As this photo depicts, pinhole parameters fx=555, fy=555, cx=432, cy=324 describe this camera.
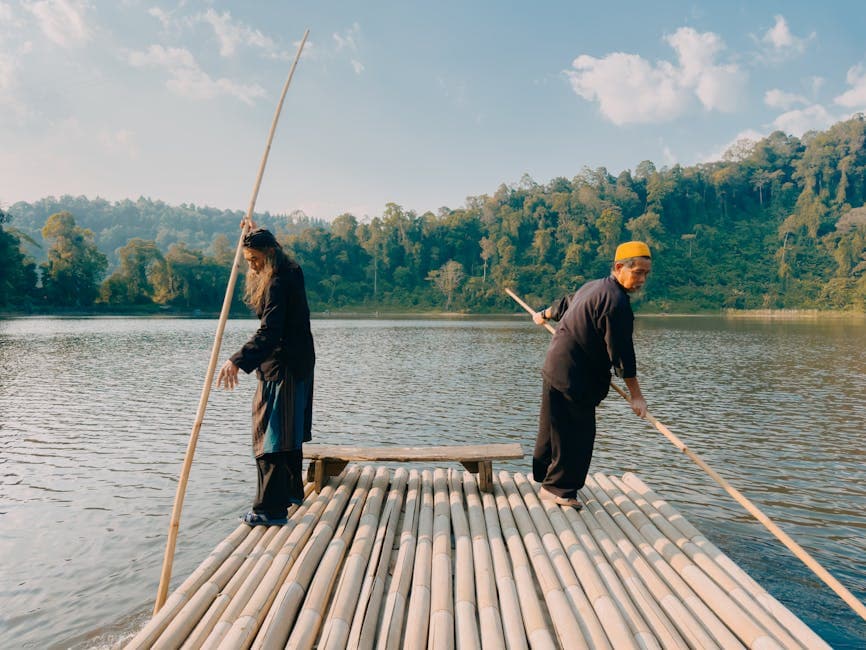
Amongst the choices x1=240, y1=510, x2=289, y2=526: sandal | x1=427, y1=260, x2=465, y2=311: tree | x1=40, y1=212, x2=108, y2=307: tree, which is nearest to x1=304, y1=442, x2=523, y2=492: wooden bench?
x1=240, y1=510, x2=289, y2=526: sandal

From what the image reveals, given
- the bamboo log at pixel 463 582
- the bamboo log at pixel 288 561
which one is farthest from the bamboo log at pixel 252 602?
the bamboo log at pixel 463 582

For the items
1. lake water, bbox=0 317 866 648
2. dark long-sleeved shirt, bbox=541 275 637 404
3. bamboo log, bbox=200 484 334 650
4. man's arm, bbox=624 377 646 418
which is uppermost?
dark long-sleeved shirt, bbox=541 275 637 404

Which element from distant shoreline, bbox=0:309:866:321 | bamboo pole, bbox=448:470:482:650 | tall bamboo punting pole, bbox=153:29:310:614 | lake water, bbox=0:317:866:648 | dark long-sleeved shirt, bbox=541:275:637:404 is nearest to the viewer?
bamboo pole, bbox=448:470:482:650

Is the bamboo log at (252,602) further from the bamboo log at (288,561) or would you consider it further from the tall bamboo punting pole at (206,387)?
the tall bamboo punting pole at (206,387)

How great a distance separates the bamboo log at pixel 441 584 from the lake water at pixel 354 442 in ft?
8.49

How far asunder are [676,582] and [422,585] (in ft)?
5.34

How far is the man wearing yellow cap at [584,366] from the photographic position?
4.58m

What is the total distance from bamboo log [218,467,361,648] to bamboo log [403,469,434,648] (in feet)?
2.38

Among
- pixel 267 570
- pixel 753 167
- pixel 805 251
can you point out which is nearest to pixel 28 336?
pixel 267 570

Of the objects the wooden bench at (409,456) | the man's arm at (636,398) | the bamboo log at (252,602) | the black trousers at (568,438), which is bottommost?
the bamboo log at (252,602)

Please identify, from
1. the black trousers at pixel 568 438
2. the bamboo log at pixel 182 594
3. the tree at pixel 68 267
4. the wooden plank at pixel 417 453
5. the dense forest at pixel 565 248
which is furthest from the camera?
the dense forest at pixel 565 248

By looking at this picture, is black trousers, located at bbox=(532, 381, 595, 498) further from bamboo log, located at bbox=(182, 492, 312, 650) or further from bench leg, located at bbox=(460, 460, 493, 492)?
bamboo log, located at bbox=(182, 492, 312, 650)

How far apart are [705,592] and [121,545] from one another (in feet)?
19.3

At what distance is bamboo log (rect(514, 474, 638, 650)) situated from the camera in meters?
2.98
